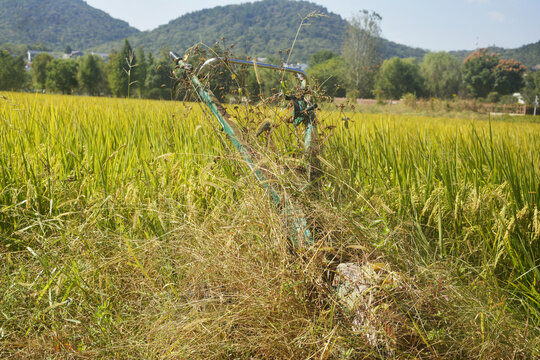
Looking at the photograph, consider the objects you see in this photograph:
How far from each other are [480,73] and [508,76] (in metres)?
3.91

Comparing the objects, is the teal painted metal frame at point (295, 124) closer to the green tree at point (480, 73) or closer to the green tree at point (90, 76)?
the green tree at point (90, 76)

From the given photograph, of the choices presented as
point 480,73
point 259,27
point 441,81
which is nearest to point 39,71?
point 441,81

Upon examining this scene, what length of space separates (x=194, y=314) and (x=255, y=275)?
0.24 meters

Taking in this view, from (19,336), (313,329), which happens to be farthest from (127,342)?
(313,329)

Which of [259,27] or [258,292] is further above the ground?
[259,27]

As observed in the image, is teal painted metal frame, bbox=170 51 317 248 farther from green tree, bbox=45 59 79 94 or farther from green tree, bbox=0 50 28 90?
green tree, bbox=45 59 79 94

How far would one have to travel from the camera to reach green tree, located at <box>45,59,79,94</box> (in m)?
40.3

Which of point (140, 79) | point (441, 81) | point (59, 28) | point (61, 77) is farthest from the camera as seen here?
point (59, 28)

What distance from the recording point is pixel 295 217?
4.41 ft

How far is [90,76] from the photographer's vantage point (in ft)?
126

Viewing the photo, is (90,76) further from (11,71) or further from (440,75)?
(440,75)

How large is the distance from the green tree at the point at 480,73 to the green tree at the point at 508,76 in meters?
0.79

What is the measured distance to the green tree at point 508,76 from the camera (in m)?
56.0

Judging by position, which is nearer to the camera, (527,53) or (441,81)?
(441,81)
